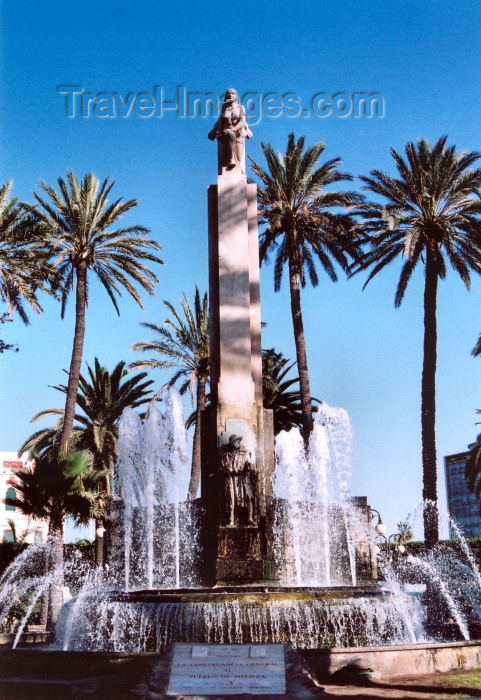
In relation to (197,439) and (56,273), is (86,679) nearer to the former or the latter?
(56,273)

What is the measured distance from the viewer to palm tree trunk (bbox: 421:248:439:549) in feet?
73.1

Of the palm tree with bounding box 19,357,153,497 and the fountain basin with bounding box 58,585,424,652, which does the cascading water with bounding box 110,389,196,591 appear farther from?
the palm tree with bounding box 19,357,153,497

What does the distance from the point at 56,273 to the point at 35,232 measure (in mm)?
1747

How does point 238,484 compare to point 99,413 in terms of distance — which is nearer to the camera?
point 238,484

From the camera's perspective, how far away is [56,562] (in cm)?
2361

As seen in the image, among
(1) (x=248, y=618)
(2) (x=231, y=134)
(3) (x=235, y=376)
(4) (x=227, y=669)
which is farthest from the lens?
(2) (x=231, y=134)

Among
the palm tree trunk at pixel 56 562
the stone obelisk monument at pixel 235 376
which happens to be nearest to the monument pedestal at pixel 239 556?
the stone obelisk monument at pixel 235 376

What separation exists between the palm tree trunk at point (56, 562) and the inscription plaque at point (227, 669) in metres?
16.8

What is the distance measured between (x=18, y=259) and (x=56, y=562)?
32.9 ft

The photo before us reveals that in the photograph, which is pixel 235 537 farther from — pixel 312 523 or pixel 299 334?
pixel 299 334

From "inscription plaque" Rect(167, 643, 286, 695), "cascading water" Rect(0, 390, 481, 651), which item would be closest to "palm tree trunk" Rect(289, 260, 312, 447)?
"cascading water" Rect(0, 390, 481, 651)

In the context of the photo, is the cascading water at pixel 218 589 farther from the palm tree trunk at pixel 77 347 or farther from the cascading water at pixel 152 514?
the palm tree trunk at pixel 77 347

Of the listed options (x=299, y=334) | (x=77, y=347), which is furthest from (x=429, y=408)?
(x=77, y=347)

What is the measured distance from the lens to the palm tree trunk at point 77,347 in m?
26.8
